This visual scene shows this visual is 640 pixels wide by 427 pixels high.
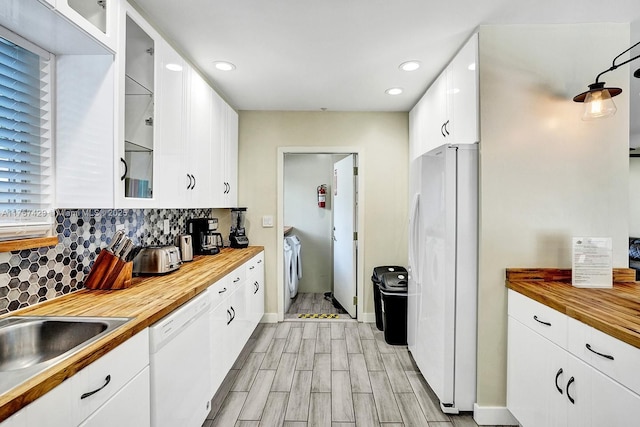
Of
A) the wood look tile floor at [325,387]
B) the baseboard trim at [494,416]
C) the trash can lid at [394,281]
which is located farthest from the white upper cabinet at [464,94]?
the wood look tile floor at [325,387]

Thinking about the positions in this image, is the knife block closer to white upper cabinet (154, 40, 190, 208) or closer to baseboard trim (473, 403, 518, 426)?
white upper cabinet (154, 40, 190, 208)

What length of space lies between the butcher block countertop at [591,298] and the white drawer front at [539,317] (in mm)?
33

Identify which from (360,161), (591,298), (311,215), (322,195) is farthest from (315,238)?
(591,298)

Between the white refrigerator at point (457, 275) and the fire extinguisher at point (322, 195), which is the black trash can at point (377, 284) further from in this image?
the fire extinguisher at point (322, 195)

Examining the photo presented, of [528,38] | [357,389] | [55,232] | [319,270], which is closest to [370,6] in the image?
[528,38]

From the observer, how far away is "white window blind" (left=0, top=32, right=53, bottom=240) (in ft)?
4.25

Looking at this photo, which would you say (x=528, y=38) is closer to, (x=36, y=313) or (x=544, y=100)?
(x=544, y=100)

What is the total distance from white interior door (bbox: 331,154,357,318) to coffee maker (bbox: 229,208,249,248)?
1225 mm

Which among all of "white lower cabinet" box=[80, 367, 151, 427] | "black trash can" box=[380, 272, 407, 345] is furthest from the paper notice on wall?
"white lower cabinet" box=[80, 367, 151, 427]

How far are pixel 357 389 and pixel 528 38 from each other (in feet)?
8.58

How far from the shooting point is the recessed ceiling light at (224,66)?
8.14 ft

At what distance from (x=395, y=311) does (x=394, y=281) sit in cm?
28

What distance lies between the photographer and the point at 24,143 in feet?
4.52

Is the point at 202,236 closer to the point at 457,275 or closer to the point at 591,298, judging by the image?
the point at 457,275
